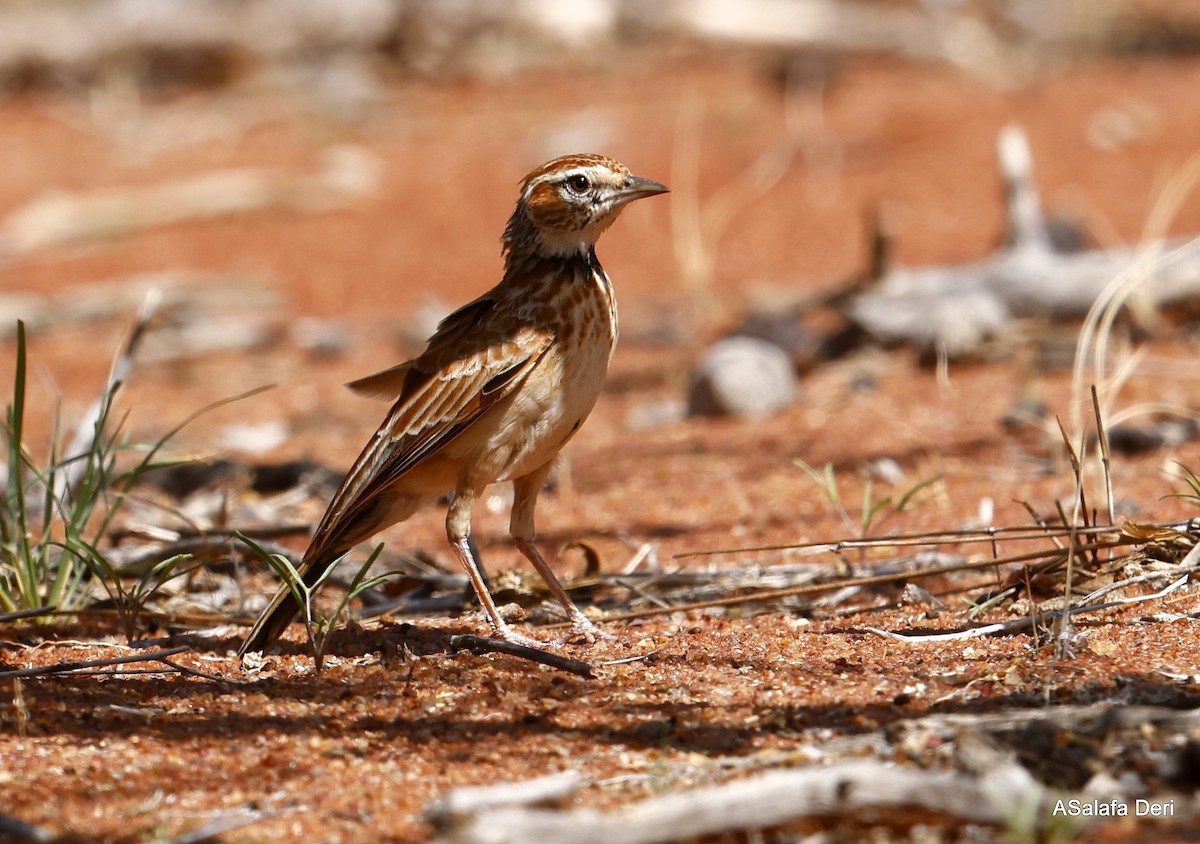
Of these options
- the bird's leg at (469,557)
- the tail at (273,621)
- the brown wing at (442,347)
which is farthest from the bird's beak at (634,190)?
the tail at (273,621)

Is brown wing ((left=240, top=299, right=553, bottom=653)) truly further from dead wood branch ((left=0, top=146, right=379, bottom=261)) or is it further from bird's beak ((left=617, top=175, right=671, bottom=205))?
dead wood branch ((left=0, top=146, right=379, bottom=261))

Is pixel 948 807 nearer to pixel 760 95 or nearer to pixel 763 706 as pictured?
pixel 763 706

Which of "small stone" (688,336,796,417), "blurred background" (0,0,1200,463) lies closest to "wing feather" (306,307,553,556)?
"small stone" (688,336,796,417)

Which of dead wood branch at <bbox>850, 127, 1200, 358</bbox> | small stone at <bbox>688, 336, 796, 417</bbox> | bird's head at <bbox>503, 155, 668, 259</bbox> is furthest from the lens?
dead wood branch at <bbox>850, 127, 1200, 358</bbox>

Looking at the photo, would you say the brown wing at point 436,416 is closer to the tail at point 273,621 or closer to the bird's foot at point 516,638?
the tail at point 273,621

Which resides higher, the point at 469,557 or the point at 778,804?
the point at 469,557

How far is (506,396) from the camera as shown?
4.62 m

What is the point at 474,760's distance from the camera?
3416mm

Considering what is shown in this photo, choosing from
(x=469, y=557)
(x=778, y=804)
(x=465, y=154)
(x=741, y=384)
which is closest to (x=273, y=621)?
(x=469, y=557)

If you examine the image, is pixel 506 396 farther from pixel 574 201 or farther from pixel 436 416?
pixel 574 201

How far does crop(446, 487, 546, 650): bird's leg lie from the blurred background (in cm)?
365

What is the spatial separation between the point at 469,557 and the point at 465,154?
40.5 ft

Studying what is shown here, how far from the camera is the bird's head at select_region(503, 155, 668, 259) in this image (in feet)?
16.3

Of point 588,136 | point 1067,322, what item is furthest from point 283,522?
point 588,136
